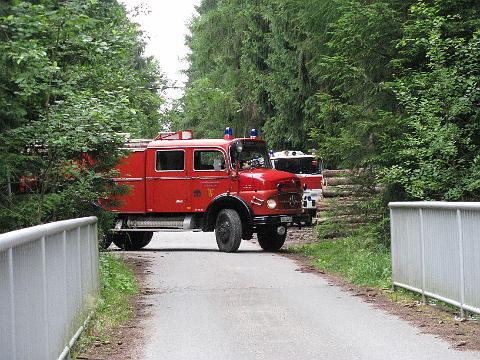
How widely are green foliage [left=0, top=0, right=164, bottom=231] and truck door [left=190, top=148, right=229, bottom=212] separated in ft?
20.7

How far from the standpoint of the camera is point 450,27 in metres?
16.5

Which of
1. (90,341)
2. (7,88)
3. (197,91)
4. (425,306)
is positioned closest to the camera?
(90,341)

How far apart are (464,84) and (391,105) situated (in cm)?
325

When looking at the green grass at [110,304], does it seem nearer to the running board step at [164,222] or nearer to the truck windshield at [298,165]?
the running board step at [164,222]

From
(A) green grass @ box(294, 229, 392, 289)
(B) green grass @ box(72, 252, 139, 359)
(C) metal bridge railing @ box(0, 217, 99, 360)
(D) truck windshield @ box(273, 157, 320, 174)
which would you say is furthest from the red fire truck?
(C) metal bridge railing @ box(0, 217, 99, 360)

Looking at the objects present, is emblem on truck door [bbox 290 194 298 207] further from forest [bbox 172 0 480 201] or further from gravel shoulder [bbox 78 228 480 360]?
gravel shoulder [bbox 78 228 480 360]

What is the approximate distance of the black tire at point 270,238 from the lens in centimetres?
2403

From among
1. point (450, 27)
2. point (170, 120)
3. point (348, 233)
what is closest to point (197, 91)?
point (170, 120)

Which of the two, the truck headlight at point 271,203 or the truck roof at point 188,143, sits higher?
the truck roof at point 188,143

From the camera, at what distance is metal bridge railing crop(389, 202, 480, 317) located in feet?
32.5

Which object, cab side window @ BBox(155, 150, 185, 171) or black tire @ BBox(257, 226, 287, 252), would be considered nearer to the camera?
black tire @ BBox(257, 226, 287, 252)

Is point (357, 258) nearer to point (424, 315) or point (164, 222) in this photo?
point (424, 315)

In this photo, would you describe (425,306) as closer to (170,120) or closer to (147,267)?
(147,267)

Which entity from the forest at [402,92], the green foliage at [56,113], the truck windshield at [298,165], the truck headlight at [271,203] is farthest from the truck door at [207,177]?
the truck windshield at [298,165]
